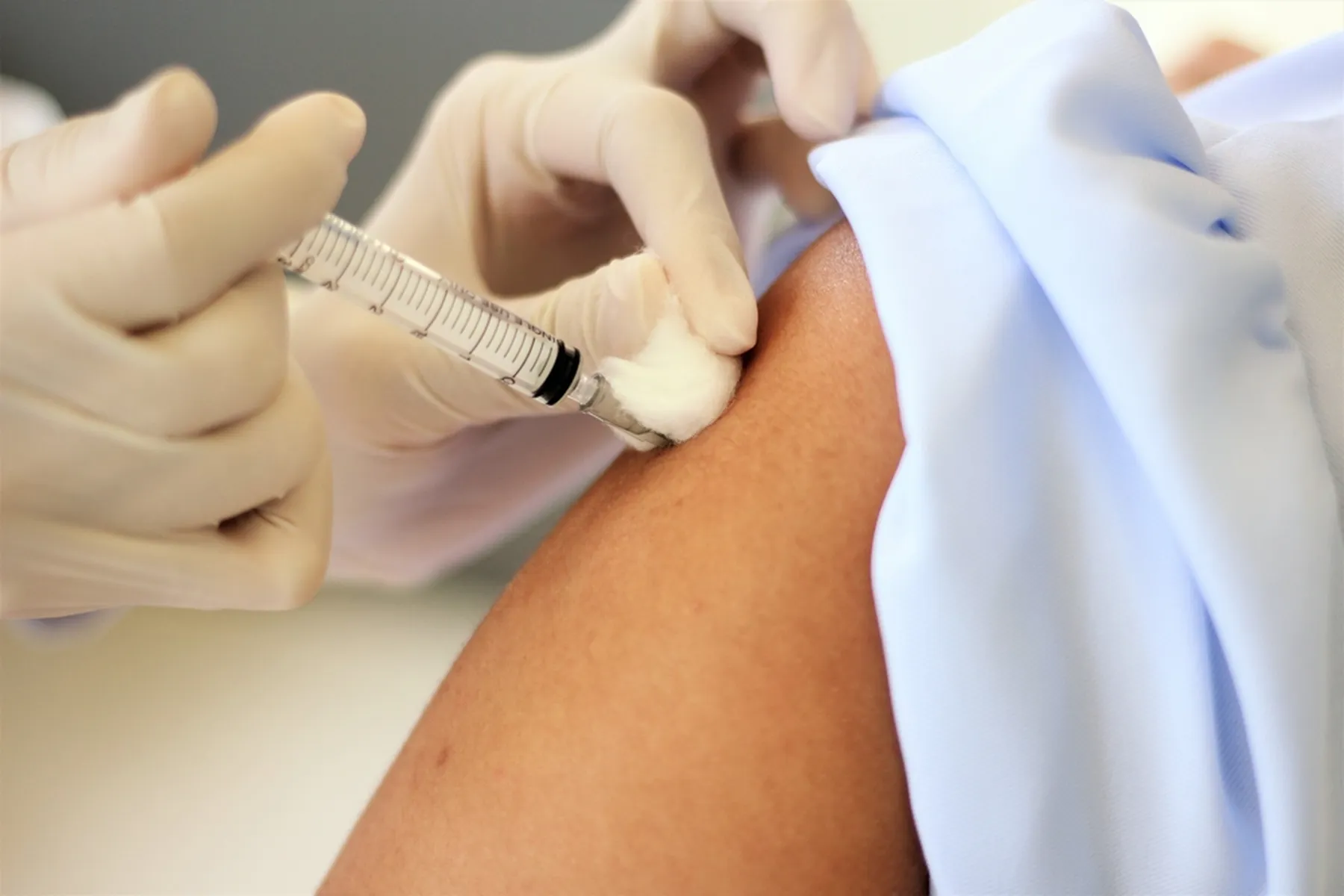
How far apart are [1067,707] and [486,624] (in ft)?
1.19

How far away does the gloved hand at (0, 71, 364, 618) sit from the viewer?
45 cm

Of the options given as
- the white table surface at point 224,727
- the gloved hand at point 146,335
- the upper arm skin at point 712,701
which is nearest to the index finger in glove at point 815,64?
the upper arm skin at point 712,701

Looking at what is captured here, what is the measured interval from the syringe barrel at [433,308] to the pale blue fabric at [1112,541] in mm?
233

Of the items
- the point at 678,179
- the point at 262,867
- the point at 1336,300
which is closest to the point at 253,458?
the point at 678,179

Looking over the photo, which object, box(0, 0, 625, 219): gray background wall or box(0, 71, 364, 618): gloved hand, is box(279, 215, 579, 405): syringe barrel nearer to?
box(0, 71, 364, 618): gloved hand

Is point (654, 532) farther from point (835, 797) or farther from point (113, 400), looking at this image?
point (113, 400)

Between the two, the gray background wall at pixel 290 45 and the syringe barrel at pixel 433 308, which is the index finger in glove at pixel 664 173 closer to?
the syringe barrel at pixel 433 308

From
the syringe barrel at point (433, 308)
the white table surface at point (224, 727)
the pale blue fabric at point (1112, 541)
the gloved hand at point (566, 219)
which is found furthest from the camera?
the white table surface at point (224, 727)

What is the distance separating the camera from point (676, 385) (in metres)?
0.55

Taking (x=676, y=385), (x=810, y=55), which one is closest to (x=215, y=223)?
(x=676, y=385)

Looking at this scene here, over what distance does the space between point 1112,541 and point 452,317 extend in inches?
15.9

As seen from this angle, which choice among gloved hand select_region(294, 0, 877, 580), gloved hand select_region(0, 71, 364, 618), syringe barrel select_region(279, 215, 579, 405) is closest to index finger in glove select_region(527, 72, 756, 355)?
gloved hand select_region(294, 0, 877, 580)

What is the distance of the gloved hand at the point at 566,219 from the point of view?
2.15 feet

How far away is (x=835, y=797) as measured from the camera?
0.45 m
